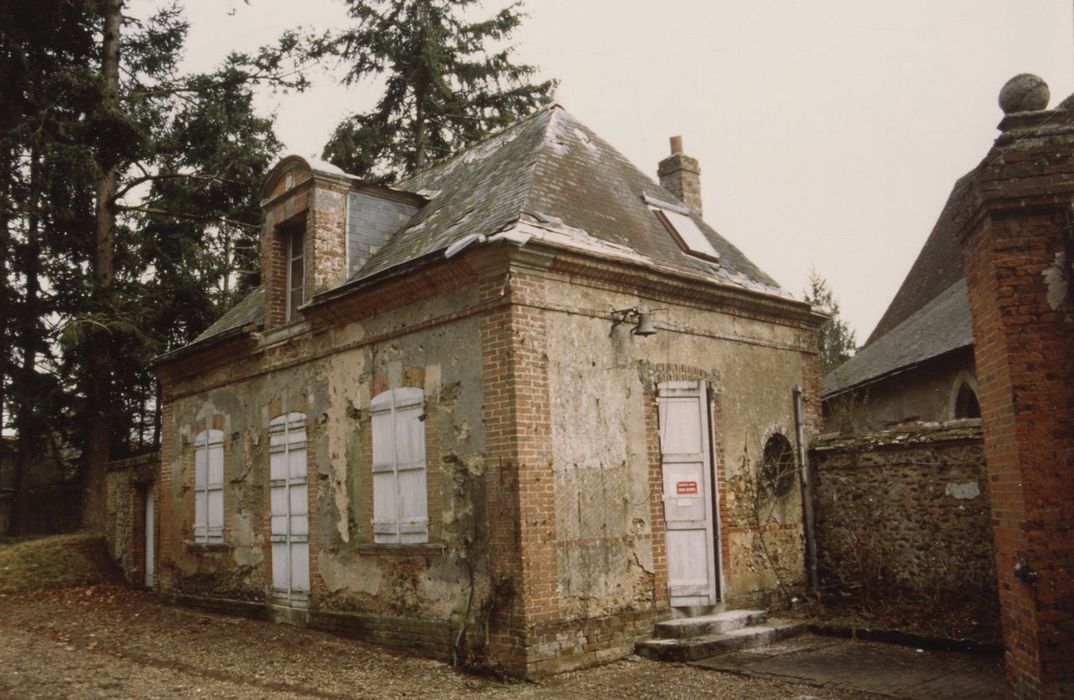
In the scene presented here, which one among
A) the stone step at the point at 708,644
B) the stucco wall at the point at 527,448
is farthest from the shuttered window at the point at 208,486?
the stone step at the point at 708,644

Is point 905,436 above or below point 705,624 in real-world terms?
above

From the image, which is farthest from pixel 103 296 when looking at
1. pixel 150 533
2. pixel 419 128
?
pixel 419 128

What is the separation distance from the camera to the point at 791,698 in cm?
716

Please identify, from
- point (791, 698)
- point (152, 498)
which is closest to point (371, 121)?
point (152, 498)

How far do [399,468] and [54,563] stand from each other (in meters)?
11.4

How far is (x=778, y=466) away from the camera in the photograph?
37.6ft

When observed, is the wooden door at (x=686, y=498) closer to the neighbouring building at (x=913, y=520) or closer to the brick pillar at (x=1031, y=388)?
the neighbouring building at (x=913, y=520)

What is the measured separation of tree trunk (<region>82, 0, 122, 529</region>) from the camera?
18.8 m

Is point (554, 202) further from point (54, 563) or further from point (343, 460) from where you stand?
point (54, 563)

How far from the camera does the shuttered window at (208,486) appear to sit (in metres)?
13.6

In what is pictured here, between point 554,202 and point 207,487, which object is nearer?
point 554,202

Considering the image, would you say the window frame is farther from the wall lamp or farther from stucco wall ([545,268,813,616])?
the wall lamp

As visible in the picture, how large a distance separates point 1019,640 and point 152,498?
1618cm

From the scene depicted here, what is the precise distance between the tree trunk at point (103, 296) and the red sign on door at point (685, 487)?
46.4ft
